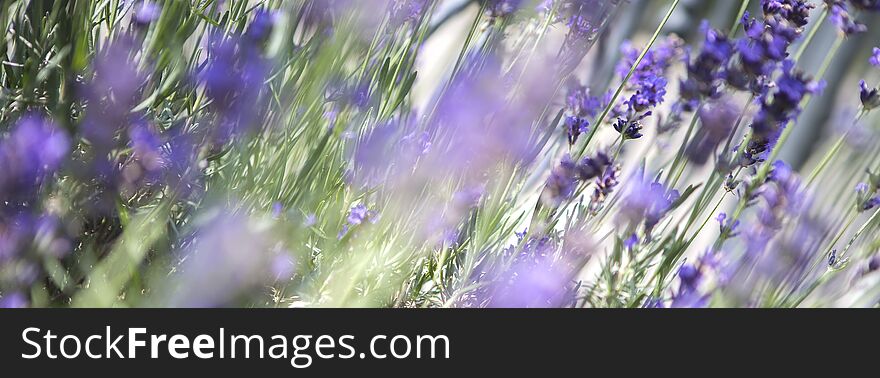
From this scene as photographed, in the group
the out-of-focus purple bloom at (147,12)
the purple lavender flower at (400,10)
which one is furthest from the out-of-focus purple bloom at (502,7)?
the out-of-focus purple bloom at (147,12)

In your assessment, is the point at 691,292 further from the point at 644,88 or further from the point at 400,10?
the point at 400,10

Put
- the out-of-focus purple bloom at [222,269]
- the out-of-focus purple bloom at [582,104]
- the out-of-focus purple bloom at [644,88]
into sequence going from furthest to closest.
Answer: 1. the out-of-focus purple bloom at [582,104]
2. the out-of-focus purple bloom at [644,88]
3. the out-of-focus purple bloom at [222,269]

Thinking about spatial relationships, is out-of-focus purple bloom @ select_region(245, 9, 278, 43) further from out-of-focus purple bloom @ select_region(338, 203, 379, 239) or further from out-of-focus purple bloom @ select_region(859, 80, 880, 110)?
out-of-focus purple bloom @ select_region(859, 80, 880, 110)

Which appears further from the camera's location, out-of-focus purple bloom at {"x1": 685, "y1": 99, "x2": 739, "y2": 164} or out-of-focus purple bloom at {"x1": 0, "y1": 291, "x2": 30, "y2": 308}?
out-of-focus purple bloom at {"x1": 685, "y1": 99, "x2": 739, "y2": 164}

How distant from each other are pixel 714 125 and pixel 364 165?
20.5 inches

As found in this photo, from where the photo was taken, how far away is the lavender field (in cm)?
86

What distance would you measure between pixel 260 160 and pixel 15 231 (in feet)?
1.08

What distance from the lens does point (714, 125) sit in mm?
991

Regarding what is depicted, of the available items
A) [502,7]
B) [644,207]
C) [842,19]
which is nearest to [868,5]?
[842,19]

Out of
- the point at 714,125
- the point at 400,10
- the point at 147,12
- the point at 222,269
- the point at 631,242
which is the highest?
the point at 400,10

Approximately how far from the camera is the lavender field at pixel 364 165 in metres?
0.86

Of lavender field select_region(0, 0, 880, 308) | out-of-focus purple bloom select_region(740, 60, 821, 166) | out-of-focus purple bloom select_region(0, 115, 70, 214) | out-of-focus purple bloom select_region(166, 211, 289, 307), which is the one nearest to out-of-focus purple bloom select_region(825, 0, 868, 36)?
lavender field select_region(0, 0, 880, 308)

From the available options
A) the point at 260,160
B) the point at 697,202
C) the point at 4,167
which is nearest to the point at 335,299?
the point at 260,160

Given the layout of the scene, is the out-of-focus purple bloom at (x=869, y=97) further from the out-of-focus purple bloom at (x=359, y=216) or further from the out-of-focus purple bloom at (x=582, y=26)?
the out-of-focus purple bloom at (x=359, y=216)
